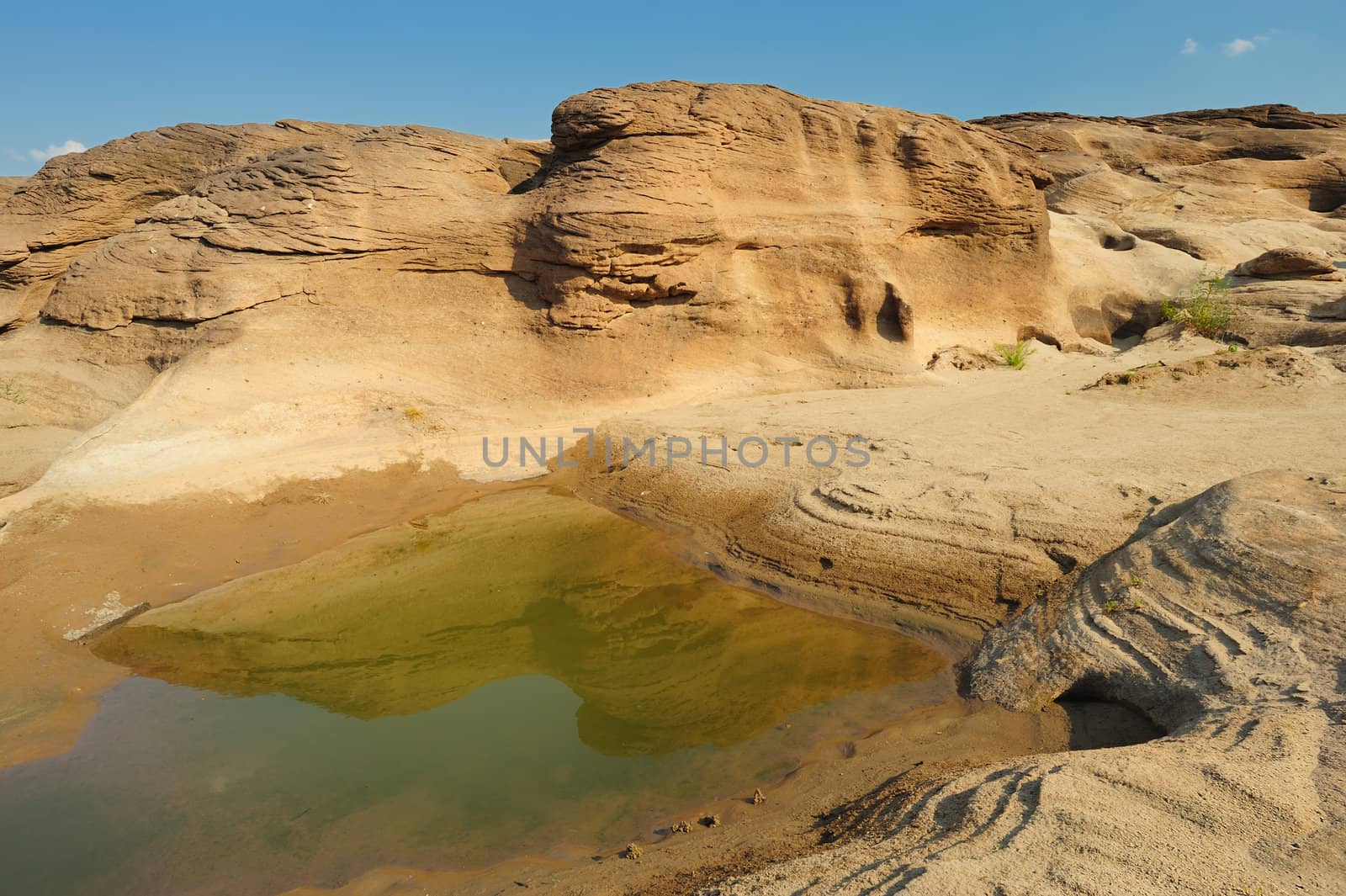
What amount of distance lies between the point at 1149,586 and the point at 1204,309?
827 cm

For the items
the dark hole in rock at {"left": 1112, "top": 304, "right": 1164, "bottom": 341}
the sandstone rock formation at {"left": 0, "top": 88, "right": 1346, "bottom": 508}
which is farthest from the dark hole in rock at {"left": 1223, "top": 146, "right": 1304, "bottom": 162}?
the dark hole in rock at {"left": 1112, "top": 304, "right": 1164, "bottom": 341}

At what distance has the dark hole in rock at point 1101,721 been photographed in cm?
361

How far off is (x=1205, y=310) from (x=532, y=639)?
10026 millimetres

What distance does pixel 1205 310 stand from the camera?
420 inches

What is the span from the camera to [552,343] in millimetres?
9391

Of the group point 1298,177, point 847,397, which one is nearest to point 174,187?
point 847,397

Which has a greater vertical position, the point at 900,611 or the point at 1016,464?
the point at 1016,464

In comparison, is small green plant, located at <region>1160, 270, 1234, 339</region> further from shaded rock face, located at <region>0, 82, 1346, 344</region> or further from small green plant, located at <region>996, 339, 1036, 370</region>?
small green plant, located at <region>996, 339, 1036, 370</region>

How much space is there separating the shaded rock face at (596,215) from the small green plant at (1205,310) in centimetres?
164

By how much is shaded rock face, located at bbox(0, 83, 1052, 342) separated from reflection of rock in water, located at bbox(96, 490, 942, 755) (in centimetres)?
393

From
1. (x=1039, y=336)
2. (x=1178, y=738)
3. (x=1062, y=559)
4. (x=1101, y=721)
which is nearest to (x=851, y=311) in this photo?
(x=1039, y=336)

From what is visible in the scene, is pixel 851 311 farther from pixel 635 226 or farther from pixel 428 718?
pixel 428 718

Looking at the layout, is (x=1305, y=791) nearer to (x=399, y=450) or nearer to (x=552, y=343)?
(x=399, y=450)

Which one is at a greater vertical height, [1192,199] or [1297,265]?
[1192,199]
